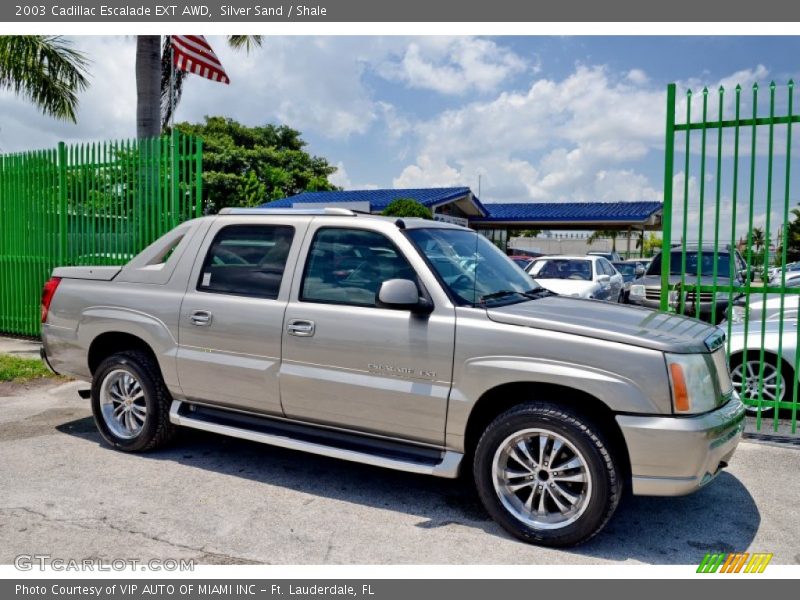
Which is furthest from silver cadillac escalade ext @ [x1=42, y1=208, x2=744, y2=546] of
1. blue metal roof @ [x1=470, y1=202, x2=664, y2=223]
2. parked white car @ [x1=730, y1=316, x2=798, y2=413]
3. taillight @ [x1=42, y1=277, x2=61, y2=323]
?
blue metal roof @ [x1=470, y1=202, x2=664, y2=223]

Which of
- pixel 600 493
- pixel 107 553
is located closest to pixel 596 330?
pixel 600 493

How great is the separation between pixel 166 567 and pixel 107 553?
381 millimetres

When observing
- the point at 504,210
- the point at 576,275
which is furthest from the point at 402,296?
the point at 504,210

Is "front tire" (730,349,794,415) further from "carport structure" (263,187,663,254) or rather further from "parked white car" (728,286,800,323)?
"carport structure" (263,187,663,254)

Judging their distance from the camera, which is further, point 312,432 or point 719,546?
point 312,432

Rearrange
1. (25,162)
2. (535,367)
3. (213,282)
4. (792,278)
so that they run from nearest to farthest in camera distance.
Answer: (535,367) < (213,282) < (25,162) < (792,278)

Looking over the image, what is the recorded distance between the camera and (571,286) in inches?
529

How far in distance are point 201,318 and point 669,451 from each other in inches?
128

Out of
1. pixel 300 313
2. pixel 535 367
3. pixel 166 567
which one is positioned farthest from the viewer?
pixel 300 313

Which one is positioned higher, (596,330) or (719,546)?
(596,330)

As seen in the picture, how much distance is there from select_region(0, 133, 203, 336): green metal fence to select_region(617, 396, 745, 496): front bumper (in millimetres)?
6446

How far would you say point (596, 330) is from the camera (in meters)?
3.77

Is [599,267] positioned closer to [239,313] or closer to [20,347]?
[20,347]

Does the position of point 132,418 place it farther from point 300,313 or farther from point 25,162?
point 25,162
